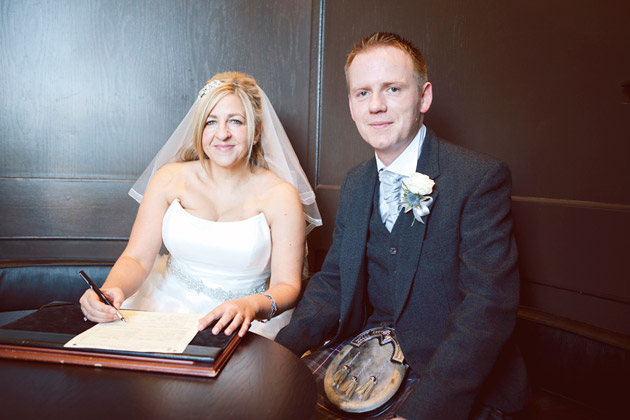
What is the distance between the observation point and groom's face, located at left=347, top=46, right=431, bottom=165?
5.80 ft

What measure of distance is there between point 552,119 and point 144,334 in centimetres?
205

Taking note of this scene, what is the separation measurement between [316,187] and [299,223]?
2.47 feet

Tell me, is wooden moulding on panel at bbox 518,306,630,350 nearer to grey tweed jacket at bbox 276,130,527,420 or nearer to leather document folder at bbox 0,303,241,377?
grey tweed jacket at bbox 276,130,527,420

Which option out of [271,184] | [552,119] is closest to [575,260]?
[552,119]

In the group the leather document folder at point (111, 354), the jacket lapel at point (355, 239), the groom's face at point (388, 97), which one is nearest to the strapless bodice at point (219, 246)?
the jacket lapel at point (355, 239)

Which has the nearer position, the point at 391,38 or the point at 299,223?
the point at 391,38

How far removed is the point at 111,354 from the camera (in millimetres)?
1273

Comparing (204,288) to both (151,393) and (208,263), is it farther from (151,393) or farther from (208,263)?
(151,393)

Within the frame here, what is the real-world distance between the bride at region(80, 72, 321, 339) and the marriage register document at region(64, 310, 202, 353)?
765mm

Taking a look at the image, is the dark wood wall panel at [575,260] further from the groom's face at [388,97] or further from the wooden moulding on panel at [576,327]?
the groom's face at [388,97]

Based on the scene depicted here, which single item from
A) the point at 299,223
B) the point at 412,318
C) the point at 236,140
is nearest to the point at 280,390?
the point at 412,318

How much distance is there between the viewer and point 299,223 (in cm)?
242

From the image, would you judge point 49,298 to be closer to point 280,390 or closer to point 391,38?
point 280,390

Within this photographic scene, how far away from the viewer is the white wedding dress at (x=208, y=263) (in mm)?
2404
